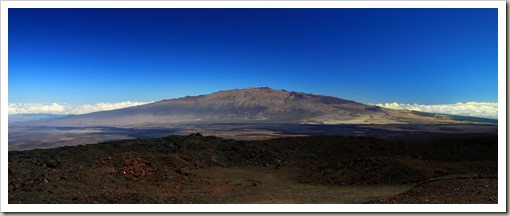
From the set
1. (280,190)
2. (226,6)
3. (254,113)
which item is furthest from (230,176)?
(254,113)

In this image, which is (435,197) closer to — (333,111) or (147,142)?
(147,142)

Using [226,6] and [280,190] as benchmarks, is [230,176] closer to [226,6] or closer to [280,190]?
[280,190]

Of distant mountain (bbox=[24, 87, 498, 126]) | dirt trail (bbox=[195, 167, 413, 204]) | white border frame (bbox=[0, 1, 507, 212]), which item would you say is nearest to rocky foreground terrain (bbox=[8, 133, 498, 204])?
dirt trail (bbox=[195, 167, 413, 204])

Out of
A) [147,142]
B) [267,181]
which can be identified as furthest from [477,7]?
[147,142]

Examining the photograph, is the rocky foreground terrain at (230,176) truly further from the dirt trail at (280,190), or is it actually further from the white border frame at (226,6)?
the white border frame at (226,6)

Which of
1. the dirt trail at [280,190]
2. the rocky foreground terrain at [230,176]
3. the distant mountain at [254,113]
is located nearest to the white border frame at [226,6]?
the rocky foreground terrain at [230,176]
